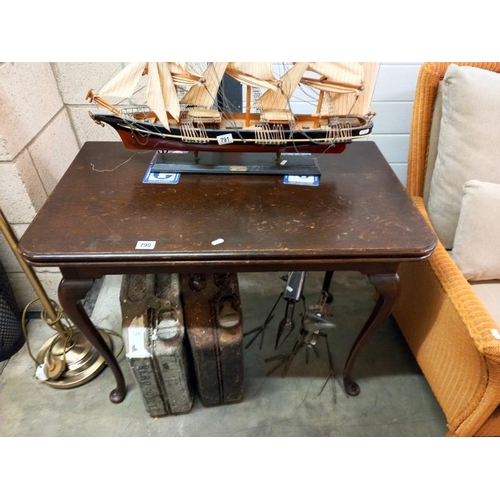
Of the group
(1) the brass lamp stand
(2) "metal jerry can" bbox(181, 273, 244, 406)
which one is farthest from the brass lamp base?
(2) "metal jerry can" bbox(181, 273, 244, 406)

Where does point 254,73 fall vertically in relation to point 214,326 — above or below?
above

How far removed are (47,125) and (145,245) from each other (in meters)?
0.77

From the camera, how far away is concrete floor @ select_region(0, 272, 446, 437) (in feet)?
3.85

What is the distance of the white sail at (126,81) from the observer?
84cm

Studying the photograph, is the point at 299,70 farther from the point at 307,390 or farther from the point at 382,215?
the point at 307,390

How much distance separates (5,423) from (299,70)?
140 centimetres

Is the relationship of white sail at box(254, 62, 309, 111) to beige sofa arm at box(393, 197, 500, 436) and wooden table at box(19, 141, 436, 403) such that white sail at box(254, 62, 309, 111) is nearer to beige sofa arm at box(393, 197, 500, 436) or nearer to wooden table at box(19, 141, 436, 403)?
wooden table at box(19, 141, 436, 403)

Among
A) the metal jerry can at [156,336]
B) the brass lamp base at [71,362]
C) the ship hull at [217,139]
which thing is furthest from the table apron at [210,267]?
the brass lamp base at [71,362]

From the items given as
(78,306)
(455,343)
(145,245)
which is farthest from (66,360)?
(455,343)

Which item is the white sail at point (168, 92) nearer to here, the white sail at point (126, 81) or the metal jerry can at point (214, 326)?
the white sail at point (126, 81)

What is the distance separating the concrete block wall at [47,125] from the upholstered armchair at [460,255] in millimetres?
337

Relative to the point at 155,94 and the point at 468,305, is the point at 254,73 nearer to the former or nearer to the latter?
the point at 155,94

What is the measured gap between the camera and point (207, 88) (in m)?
0.87

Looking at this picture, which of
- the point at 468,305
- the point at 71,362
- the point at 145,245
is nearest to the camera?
the point at 145,245
